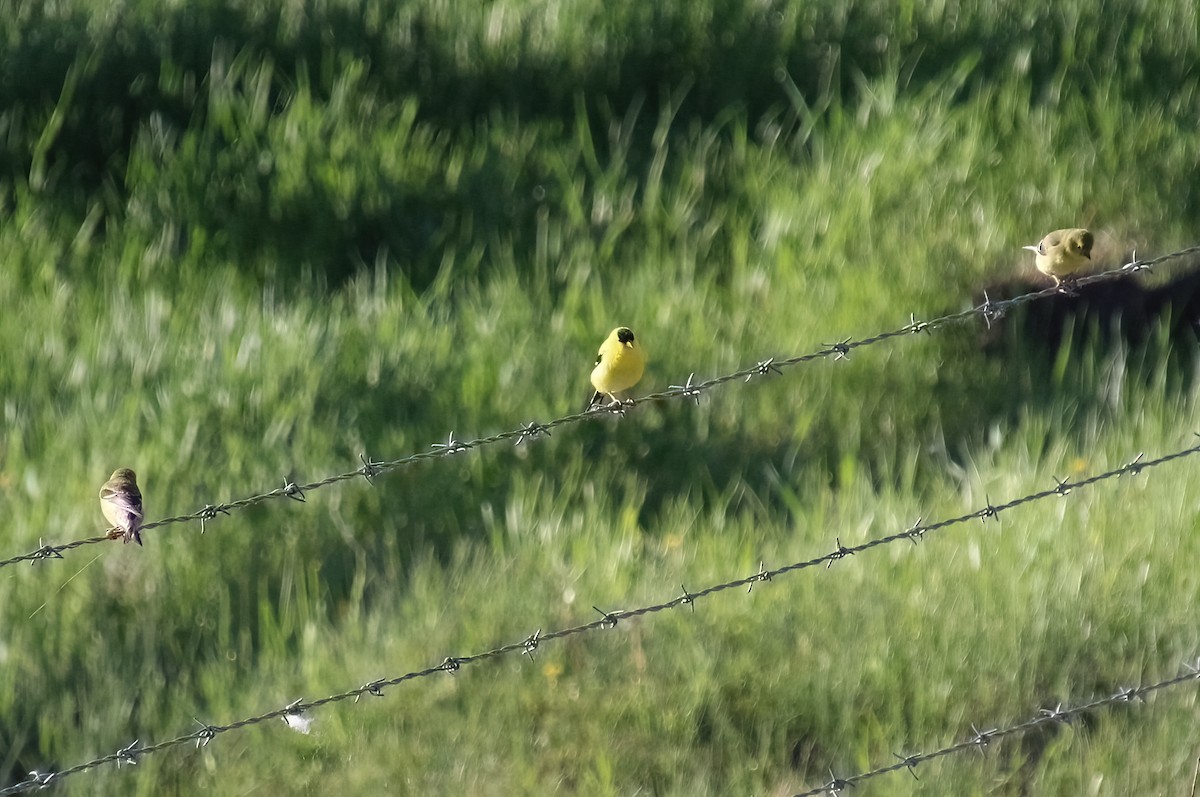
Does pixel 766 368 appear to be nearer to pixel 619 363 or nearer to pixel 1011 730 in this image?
pixel 619 363

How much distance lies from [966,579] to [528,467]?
1.59 metres

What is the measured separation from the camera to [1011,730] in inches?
161

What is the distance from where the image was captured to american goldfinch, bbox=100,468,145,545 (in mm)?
4406

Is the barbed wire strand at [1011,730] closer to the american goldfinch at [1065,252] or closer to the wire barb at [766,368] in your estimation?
the wire barb at [766,368]

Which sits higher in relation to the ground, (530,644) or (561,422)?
(561,422)

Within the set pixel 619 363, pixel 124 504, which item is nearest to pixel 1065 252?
pixel 619 363

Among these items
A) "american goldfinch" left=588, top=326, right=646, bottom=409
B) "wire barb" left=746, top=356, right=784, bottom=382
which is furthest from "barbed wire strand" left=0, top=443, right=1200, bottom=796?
"american goldfinch" left=588, top=326, right=646, bottom=409

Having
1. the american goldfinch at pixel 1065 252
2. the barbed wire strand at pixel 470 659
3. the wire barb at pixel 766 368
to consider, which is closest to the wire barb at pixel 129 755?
the barbed wire strand at pixel 470 659

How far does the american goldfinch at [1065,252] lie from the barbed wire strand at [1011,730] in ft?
4.63

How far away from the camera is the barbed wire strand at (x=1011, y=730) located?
411 centimetres

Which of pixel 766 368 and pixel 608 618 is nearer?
pixel 608 618

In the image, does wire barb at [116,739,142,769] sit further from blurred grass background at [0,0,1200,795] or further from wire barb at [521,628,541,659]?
wire barb at [521,628,541,659]

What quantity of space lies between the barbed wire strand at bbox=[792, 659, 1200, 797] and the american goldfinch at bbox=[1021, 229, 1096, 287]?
141 centimetres

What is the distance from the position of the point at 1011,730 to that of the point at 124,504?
2523 millimetres
